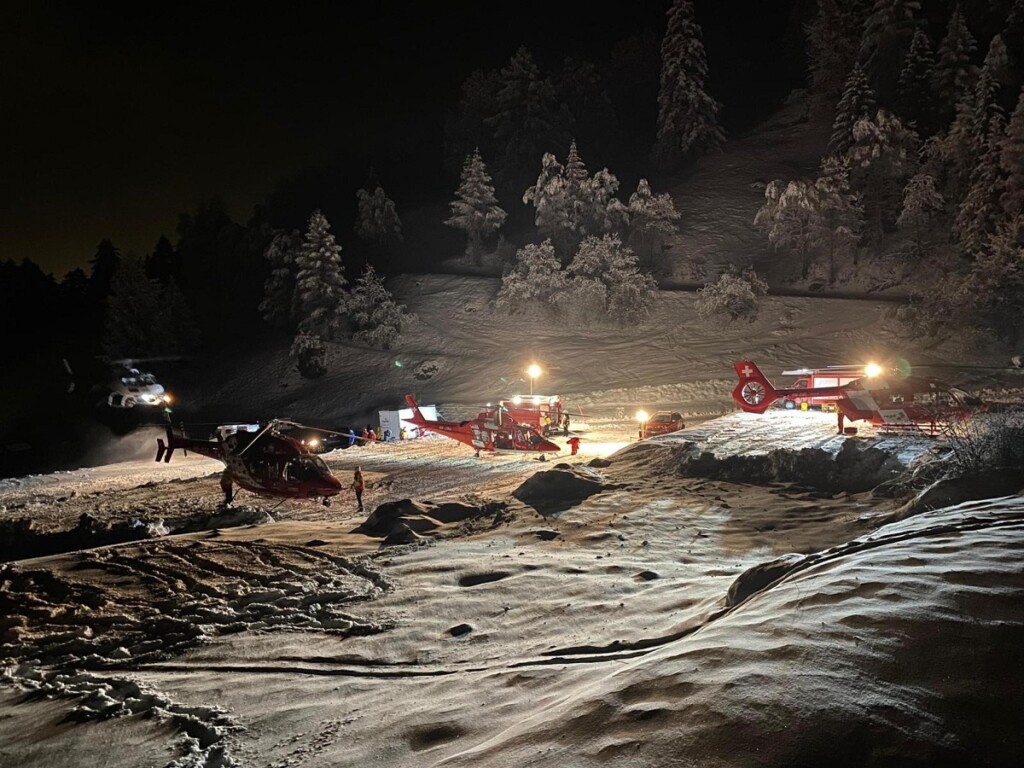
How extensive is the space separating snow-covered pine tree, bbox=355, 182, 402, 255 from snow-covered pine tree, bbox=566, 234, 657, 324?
24.2m

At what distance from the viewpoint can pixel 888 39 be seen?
58.4 meters

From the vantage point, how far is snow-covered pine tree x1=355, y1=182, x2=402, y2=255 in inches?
2625

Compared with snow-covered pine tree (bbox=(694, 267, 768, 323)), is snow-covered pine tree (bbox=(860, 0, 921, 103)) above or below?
above

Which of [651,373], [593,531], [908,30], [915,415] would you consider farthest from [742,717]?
[908,30]

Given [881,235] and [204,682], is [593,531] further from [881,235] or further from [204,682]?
[881,235]

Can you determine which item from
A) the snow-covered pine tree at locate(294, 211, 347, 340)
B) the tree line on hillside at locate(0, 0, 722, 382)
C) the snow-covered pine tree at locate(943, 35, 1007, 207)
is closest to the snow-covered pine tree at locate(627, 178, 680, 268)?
the tree line on hillside at locate(0, 0, 722, 382)

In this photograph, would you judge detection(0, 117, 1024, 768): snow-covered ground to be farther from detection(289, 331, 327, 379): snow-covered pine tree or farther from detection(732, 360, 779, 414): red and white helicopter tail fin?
detection(289, 331, 327, 379): snow-covered pine tree

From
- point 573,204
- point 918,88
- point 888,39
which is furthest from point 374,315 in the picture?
point 888,39

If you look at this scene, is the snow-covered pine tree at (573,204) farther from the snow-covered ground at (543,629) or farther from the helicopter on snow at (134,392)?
the snow-covered ground at (543,629)

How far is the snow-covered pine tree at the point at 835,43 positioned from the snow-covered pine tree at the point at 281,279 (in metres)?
59.9

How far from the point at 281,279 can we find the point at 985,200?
57.0 m

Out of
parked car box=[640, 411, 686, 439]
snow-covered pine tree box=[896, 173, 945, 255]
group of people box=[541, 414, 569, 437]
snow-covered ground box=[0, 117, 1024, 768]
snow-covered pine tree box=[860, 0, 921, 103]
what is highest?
snow-covered pine tree box=[860, 0, 921, 103]

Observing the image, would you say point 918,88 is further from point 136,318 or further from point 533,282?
point 136,318

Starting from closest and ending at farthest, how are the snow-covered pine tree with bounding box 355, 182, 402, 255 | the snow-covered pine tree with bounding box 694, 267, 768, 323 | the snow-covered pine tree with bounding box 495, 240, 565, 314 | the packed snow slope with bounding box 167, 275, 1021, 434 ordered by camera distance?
the packed snow slope with bounding box 167, 275, 1021, 434 < the snow-covered pine tree with bounding box 694, 267, 768, 323 < the snow-covered pine tree with bounding box 495, 240, 565, 314 < the snow-covered pine tree with bounding box 355, 182, 402, 255
